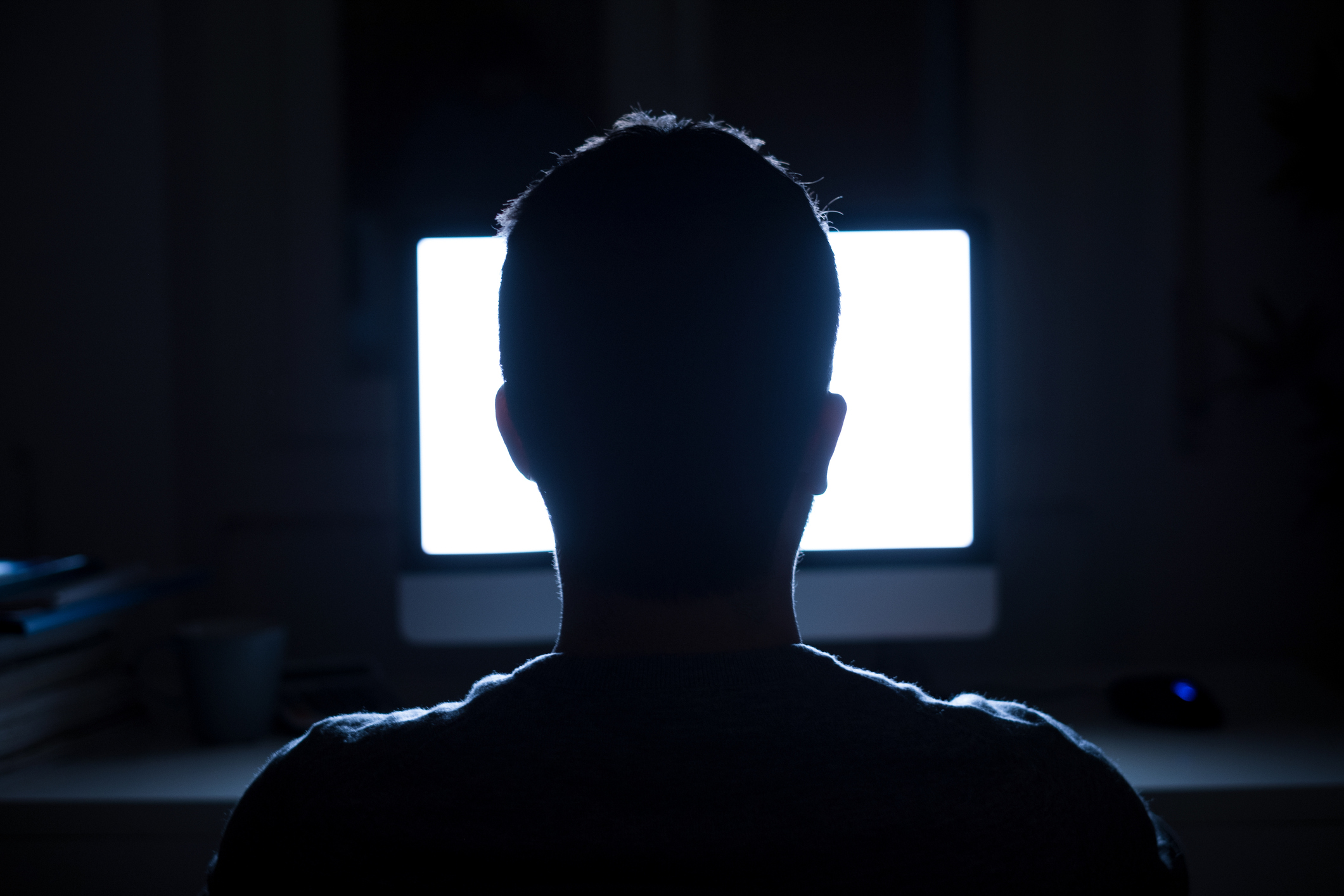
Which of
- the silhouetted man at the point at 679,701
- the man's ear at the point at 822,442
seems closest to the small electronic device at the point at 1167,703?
the silhouetted man at the point at 679,701

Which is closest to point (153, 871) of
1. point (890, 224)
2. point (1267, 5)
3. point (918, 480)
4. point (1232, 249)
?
point (918, 480)

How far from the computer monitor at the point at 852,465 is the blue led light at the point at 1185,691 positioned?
8.2 inches

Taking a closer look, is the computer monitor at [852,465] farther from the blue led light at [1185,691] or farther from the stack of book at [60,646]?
the stack of book at [60,646]

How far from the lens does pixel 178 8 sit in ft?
4.75

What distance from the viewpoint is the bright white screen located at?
112 centimetres

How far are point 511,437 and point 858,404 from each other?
0.62m

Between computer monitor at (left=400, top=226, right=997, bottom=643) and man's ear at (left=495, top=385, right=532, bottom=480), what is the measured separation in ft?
1.71

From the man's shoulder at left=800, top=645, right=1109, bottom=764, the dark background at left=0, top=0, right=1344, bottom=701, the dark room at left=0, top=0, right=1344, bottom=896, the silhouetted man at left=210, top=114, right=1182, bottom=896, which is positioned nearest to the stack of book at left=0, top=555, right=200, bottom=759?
the dark room at left=0, top=0, right=1344, bottom=896

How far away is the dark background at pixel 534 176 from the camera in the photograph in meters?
1.42

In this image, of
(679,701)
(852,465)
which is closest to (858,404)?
(852,465)

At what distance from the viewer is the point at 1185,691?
105 cm

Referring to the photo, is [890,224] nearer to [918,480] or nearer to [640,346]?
[918,480]

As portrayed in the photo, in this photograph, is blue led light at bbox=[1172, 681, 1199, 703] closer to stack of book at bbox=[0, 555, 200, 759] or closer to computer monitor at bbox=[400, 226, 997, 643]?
computer monitor at bbox=[400, 226, 997, 643]

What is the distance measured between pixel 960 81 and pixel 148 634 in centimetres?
148
